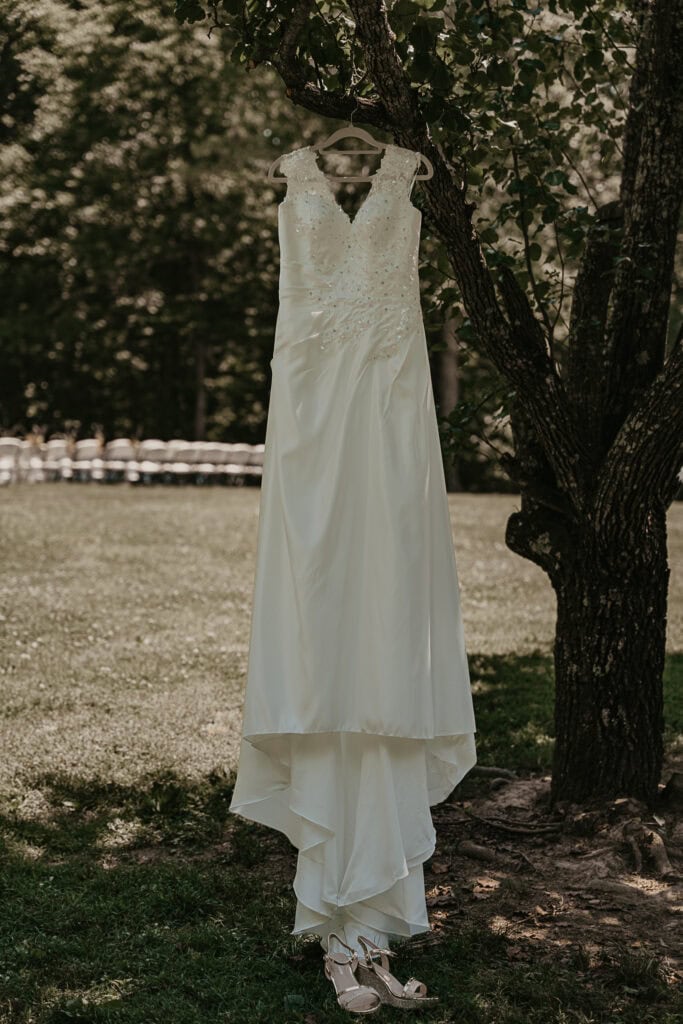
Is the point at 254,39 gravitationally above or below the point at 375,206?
above

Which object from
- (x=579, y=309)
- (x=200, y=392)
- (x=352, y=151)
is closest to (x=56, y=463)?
(x=200, y=392)

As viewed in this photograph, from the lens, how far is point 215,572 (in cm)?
1126

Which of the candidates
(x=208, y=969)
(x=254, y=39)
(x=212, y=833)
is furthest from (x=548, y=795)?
(x=254, y=39)

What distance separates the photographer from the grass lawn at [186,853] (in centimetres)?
321

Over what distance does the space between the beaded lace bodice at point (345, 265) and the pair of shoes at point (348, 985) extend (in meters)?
1.76

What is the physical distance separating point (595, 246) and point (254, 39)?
164 centimetres

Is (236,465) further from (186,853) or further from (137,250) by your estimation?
(186,853)

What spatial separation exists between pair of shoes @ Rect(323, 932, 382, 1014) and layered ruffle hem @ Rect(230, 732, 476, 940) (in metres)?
0.10

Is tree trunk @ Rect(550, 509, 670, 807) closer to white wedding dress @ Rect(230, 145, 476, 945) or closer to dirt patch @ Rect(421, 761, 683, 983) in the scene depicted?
dirt patch @ Rect(421, 761, 683, 983)

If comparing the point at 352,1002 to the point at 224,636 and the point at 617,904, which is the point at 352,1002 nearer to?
the point at 617,904

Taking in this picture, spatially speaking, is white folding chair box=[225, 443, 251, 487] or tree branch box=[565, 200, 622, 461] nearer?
tree branch box=[565, 200, 622, 461]

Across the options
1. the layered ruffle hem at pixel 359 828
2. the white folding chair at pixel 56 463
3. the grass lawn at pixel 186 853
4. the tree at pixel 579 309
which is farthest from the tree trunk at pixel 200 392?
the layered ruffle hem at pixel 359 828

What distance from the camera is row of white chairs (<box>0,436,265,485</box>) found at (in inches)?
797

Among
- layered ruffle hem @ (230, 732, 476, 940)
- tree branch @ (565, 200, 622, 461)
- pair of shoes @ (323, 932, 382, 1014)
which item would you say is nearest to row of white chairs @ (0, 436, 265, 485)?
tree branch @ (565, 200, 622, 461)
